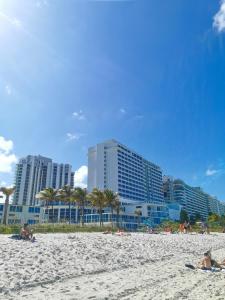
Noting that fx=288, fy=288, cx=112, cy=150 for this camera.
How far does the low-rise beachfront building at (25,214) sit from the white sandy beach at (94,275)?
60983mm

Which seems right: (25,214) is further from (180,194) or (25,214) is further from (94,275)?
(180,194)

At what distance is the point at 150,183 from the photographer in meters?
143

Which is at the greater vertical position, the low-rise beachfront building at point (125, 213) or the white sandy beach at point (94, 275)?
the low-rise beachfront building at point (125, 213)

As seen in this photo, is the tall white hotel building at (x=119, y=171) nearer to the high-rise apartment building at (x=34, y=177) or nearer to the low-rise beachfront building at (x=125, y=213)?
the low-rise beachfront building at (x=125, y=213)

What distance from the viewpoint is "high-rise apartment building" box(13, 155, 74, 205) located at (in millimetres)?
147250

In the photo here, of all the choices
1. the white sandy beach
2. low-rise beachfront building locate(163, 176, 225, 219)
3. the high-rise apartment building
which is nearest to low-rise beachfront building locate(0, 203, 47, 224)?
the white sandy beach

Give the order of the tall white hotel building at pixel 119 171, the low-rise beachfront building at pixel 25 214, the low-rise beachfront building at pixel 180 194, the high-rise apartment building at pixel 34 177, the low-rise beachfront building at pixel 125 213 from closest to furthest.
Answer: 1. the low-rise beachfront building at pixel 25 214
2. the low-rise beachfront building at pixel 125 213
3. the tall white hotel building at pixel 119 171
4. the high-rise apartment building at pixel 34 177
5. the low-rise beachfront building at pixel 180 194

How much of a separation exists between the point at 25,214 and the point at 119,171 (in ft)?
170

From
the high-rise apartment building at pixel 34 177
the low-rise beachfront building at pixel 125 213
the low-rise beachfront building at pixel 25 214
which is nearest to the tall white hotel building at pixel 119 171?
the low-rise beachfront building at pixel 125 213

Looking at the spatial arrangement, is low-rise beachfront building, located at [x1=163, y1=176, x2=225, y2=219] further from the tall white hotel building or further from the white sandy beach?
the white sandy beach

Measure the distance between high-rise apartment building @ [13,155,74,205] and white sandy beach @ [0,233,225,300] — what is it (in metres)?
135

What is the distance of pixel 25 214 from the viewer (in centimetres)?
7619

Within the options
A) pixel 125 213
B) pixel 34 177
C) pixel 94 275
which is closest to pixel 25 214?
pixel 125 213

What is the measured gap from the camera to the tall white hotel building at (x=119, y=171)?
119662 millimetres
